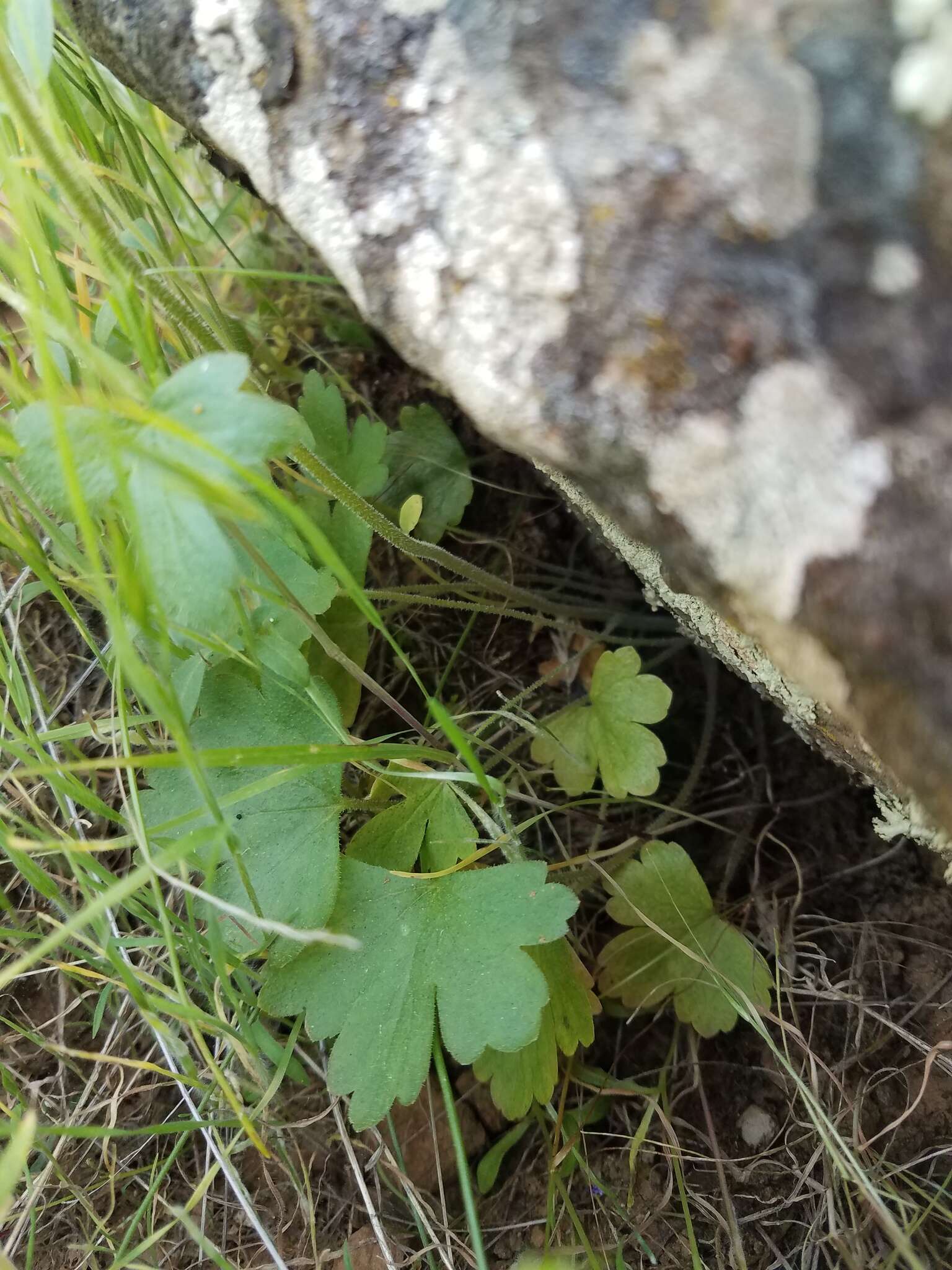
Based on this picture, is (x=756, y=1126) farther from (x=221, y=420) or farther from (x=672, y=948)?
(x=221, y=420)

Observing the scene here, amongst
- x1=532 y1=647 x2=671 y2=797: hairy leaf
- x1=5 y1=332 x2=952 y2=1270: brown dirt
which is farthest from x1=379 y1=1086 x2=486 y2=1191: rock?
x1=532 y1=647 x2=671 y2=797: hairy leaf

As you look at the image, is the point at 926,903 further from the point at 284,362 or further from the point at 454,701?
the point at 284,362

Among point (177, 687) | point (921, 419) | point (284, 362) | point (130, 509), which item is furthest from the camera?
point (284, 362)

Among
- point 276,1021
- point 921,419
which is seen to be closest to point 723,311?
point 921,419

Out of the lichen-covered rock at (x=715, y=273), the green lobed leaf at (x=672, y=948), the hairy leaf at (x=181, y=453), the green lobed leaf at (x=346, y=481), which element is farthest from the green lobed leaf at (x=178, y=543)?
the green lobed leaf at (x=672, y=948)

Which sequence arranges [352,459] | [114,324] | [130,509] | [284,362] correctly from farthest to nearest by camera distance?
[284,362] < [352,459] < [114,324] < [130,509]

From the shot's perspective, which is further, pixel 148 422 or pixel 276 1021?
pixel 276 1021

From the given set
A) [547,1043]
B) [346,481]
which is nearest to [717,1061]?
[547,1043]

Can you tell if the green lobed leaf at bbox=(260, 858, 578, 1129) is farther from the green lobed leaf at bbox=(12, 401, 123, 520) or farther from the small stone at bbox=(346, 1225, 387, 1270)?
the green lobed leaf at bbox=(12, 401, 123, 520)
